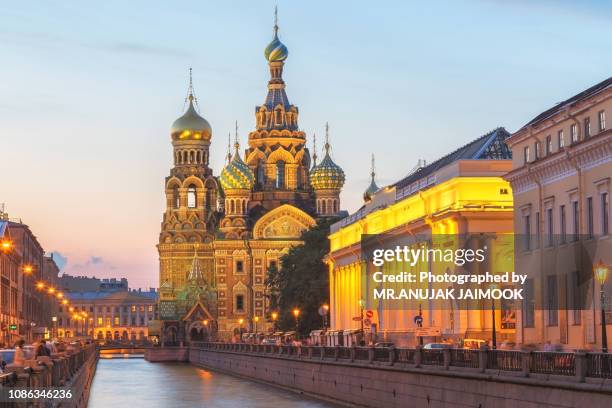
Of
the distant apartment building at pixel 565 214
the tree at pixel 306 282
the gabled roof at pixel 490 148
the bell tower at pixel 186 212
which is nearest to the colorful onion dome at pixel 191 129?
the bell tower at pixel 186 212

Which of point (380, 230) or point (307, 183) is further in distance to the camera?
point (307, 183)

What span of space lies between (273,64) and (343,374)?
442 feet

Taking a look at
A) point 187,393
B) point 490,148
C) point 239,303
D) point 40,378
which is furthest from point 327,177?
point 40,378

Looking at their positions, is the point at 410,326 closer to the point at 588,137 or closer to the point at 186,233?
the point at 588,137

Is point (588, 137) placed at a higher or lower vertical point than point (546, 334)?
higher

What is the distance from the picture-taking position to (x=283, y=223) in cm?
18300

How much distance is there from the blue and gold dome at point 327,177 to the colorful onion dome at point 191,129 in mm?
18756

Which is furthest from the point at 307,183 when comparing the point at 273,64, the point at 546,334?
the point at 546,334

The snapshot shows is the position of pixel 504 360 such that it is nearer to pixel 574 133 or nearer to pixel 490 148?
pixel 574 133

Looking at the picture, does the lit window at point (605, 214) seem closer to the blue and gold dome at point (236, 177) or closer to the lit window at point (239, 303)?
the blue and gold dome at point (236, 177)

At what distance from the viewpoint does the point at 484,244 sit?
242 ft

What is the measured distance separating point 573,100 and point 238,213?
420 ft

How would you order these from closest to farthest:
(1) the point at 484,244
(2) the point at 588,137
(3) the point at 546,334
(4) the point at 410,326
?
(2) the point at 588,137 < (3) the point at 546,334 < (1) the point at 484,244 < (4) the point at 410,326

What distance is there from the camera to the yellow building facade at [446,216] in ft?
242
